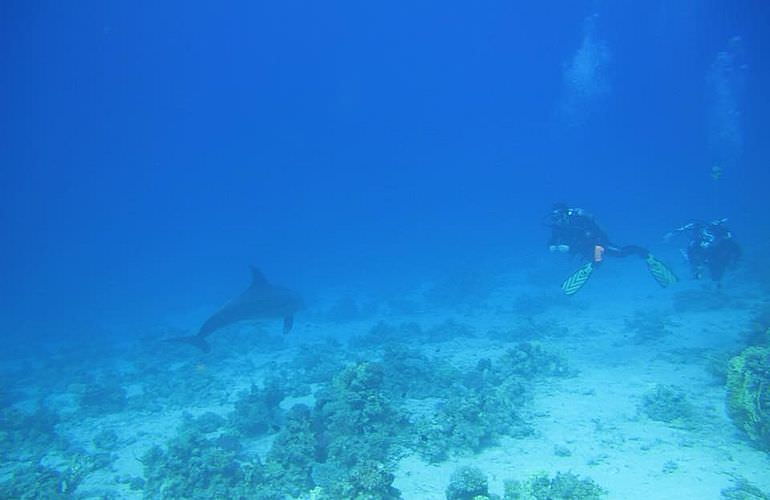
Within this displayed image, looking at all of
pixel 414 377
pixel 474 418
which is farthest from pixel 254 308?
pixel 474 418

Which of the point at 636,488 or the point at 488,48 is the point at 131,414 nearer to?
the point at 636,488

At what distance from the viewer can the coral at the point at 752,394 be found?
23.2ft

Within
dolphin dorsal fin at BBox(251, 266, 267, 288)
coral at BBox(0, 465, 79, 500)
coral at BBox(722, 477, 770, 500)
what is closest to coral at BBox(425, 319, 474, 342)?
dolphin dorsal fin at BBox(251, 266, 267, 288)

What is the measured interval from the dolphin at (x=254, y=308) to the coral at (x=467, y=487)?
8961 millimetres

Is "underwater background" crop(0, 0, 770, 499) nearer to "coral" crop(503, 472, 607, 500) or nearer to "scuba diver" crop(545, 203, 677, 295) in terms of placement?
"coral" crop(503, 472, 607, 500)

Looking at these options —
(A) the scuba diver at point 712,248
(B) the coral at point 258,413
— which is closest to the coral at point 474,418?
(B) the coral at point 258,413

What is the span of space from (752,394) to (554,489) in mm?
4040

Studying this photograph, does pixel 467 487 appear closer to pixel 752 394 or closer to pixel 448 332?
pixel 752 394

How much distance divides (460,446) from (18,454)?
1084cm

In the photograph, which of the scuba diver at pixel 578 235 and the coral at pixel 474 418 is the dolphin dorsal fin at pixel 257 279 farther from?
the scuba diver at pixel 578 235

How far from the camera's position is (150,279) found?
191 ft

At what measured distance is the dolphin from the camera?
13.9m

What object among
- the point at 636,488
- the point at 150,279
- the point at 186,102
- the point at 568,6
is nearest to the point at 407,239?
the point at 150,279

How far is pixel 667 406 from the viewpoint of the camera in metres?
8.55
